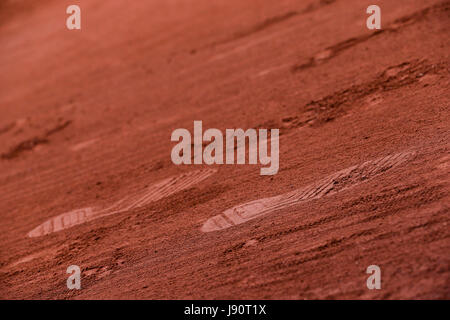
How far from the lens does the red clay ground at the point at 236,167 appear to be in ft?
8.89

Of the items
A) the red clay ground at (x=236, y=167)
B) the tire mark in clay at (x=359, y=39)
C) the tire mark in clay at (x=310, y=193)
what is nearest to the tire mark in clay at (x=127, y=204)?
the red clay ground at (x=236, y=167)

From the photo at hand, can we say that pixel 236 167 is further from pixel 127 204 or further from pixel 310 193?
pixel 127 204

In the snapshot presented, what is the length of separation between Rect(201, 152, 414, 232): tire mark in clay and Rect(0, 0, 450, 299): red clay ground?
0.04 m

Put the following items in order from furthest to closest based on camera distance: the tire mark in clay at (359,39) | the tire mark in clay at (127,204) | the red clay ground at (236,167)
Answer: the tire mark in clay at (359,39)
the tire mark in clay at (127,204)
the red clay ground at (236,167)

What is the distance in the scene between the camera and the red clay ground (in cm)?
271

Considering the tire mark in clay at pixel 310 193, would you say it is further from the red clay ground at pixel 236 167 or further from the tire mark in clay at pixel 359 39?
the tire mark in clay at pixel 359 39

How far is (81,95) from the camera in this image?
5070mm

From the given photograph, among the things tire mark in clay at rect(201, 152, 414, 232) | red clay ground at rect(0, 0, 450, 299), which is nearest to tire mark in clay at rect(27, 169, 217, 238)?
red clay ground at rect(0, 0, 450, 299)

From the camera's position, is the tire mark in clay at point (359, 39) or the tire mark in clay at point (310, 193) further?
the tire mark in clay at point (359, 39)

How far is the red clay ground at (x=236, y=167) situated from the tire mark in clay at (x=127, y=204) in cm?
5

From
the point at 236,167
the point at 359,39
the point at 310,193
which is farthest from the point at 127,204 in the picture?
the point at 359,39

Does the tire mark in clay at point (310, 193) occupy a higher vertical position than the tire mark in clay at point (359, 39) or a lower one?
lower

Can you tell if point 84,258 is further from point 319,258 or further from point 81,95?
point 81,95

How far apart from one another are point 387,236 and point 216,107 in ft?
6.87
